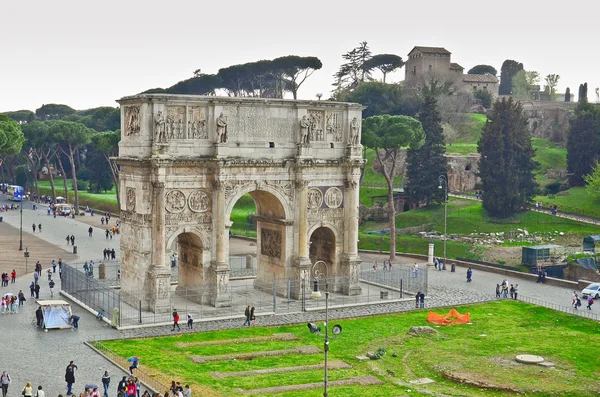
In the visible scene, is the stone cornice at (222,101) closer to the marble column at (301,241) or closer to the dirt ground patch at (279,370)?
the marble column at (301,241)

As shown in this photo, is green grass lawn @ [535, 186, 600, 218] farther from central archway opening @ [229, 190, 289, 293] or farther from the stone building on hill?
the stone building on hill

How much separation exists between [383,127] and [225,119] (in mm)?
25123

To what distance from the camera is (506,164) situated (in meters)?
81.8

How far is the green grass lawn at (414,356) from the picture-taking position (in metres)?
34.1

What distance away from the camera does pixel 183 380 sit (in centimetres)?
3422

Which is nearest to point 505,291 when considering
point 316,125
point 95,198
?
point 316,125

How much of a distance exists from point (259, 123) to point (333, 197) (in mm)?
7260

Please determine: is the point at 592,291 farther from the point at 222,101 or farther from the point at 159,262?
the point at 159,262

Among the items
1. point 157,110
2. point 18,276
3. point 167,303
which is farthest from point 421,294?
point 18,276

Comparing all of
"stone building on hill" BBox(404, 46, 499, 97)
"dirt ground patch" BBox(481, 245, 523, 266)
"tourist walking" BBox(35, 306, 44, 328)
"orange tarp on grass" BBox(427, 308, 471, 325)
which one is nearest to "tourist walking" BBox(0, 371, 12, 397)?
"tourist walking" BBox(35, 306, 44, 328)

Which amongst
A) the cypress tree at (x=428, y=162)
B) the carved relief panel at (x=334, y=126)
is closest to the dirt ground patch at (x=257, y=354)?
the carved relief panel at (x=334, y=126)

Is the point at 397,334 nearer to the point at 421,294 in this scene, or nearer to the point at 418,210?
the point at 421,294

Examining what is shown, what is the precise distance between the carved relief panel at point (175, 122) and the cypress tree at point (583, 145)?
194 feet

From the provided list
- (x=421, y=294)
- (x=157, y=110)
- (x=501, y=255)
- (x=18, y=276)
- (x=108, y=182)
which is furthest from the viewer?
(x=108, y=182)
